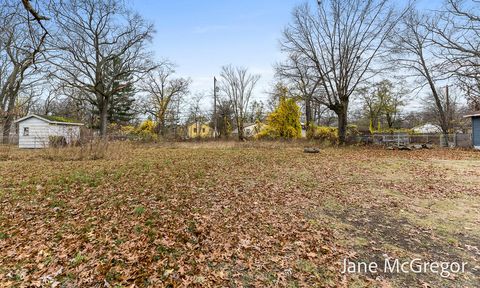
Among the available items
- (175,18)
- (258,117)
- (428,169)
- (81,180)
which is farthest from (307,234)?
(258,117)

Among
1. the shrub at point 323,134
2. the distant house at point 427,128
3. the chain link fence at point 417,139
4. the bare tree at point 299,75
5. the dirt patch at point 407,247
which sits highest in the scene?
the bare tree at point 299,75

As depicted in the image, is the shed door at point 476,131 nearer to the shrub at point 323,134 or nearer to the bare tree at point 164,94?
the shrub at point 323,134

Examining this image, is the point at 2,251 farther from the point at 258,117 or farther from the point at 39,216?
the point at 258,117

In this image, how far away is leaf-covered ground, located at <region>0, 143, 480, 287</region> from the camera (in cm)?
267

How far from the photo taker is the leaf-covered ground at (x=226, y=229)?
2.67 meters

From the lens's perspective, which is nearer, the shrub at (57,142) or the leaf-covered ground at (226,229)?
the leaf-covered ground at (226,229)

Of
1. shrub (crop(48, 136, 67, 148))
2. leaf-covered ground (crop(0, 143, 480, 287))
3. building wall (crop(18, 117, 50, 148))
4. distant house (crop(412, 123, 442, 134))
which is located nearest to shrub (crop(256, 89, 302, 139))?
leaf-covered ground (crop(0, 143, 480, 287))

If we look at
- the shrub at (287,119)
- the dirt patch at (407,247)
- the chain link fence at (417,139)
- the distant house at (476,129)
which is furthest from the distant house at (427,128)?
the dirt patch at (407,247)

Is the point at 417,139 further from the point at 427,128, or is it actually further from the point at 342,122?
the point at 427,128

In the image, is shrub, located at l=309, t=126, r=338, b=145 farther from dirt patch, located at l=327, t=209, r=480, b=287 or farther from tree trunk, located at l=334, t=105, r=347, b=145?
dirt patch, located at l=327, t=209, r=480, b=287

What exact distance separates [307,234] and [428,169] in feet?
25.4

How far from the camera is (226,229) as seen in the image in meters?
3.79

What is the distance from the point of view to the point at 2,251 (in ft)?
10.4

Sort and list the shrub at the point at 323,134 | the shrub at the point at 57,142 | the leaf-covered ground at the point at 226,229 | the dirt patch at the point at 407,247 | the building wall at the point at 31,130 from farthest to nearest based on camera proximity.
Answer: the shrub at the point at 323,134 < the building wall at the point at 31,130 < the shrub at the point at 57,142 < the leaf-covered ground at the point at 226,229 < the dirt patch at the point at 407,247
